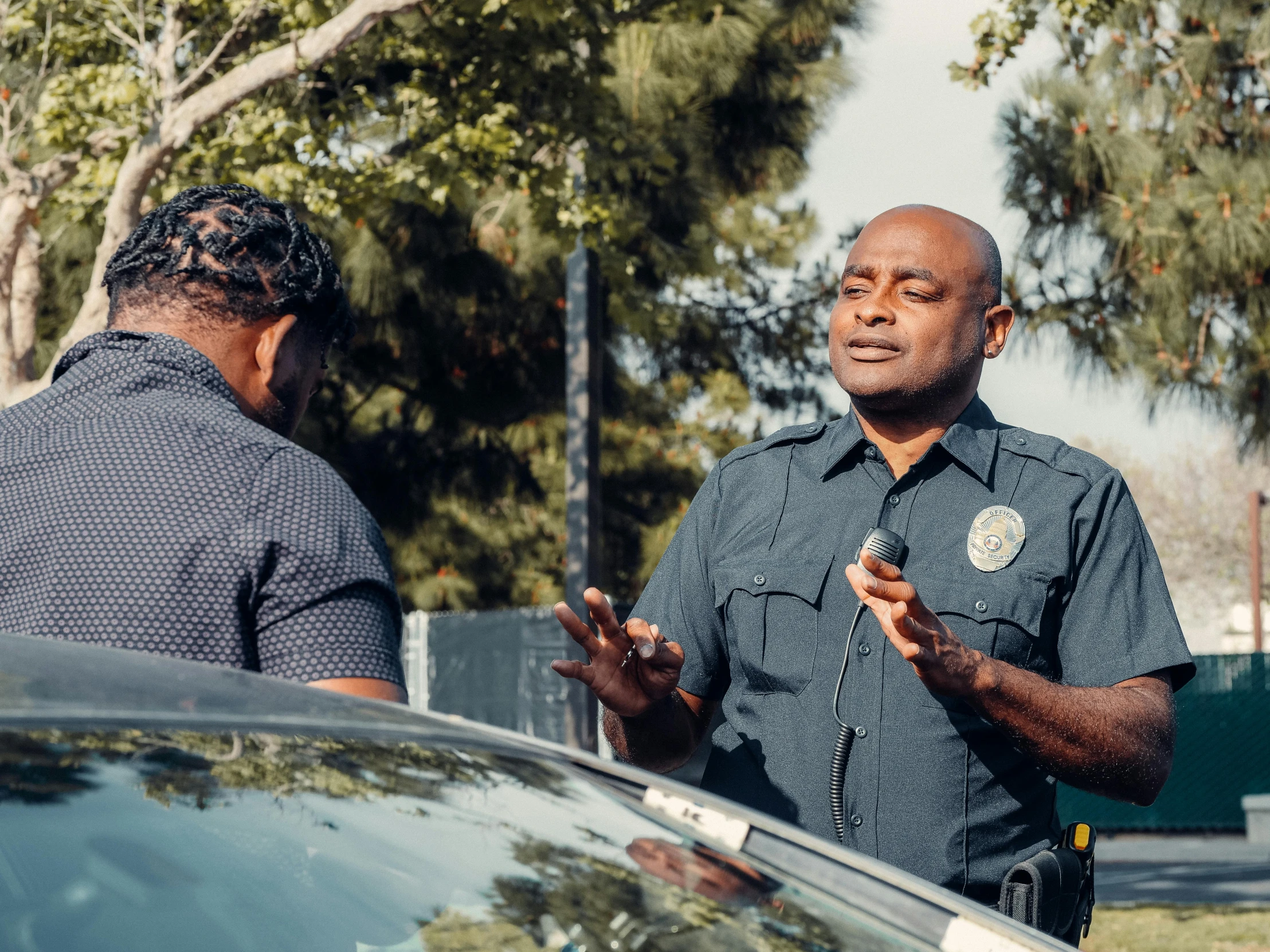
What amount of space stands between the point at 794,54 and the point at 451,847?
44.1 feet

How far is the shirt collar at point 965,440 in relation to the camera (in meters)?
2.34

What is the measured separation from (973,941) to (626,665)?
0.83m

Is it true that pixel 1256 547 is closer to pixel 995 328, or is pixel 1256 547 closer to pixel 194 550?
pixel 995 328

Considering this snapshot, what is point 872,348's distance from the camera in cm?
237

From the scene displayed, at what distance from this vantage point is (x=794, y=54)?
1402 cm

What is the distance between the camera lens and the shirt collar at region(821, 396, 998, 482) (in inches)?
92.0

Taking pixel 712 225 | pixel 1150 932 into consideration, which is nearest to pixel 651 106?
pixel 712 225

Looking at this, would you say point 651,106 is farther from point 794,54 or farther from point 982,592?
point 982,592

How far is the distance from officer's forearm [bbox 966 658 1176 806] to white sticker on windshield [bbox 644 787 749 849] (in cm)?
57

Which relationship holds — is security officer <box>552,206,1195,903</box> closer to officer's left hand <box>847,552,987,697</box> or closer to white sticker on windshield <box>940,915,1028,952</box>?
officer's left hand <box>847,552,987,697</box>

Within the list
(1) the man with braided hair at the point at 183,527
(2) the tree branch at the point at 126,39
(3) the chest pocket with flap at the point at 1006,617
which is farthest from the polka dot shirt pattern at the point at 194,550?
(2) the tree branch at the point at 126,39

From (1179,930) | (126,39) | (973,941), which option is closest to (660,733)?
(973,941)

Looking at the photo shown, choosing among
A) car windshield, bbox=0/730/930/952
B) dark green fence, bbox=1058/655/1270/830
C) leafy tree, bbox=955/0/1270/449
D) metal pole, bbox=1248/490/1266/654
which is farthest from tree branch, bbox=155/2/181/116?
metal pole, bbox=1248/490/1266/654

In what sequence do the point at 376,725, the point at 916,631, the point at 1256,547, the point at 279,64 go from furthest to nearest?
the point at 1256,547 < the point at 279,64 < the point at 916,631 < the point at 376,725
